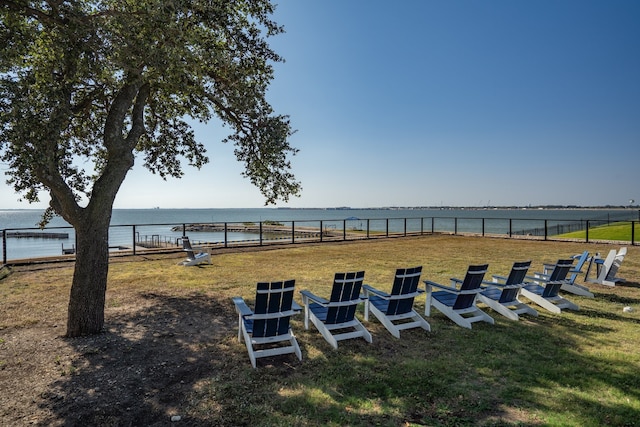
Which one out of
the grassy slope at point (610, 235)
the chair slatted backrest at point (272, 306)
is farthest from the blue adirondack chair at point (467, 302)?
the grassy slope at point (610, 235)

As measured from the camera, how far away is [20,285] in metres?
8.20

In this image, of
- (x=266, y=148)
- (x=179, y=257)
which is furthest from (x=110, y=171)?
(x=179, y=257)

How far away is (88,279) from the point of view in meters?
5.08

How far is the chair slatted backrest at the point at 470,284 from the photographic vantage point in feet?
18.1

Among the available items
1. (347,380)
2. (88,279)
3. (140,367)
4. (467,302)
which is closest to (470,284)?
(467,302)

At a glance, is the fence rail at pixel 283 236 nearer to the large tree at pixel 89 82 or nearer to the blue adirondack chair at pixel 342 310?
the large tree at pixel 89 82

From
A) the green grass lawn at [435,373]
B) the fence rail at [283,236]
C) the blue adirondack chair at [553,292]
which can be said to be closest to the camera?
the green grass lawn at [435,373]

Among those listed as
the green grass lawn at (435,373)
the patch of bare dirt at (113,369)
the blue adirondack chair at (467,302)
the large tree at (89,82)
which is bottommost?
the patch of bare dirt at (113,369)

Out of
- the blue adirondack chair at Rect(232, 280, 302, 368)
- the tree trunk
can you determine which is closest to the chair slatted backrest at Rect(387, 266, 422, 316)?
the blue adirondack chair at Rect(232, 280, 302, 368)

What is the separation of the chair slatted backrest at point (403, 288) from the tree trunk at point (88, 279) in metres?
4.26

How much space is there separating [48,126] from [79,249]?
5.63 ft

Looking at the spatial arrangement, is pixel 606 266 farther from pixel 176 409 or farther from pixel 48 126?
pixel 48 126

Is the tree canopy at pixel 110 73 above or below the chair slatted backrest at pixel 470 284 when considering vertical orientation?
above

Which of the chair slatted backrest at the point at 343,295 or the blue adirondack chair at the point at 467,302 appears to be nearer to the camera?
the chair slatted backrest at the point at 343,295
